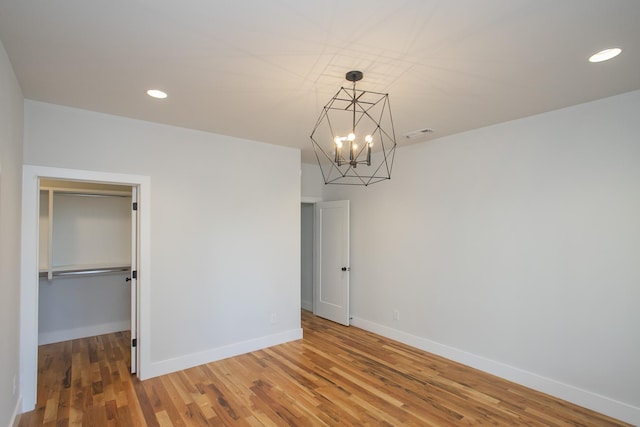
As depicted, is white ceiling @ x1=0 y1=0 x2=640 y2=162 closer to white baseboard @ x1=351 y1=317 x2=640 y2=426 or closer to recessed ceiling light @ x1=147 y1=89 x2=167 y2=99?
recessed ceiling light @ x1=147 y1=89 x2=167 y2=99

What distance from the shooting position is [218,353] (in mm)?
3975

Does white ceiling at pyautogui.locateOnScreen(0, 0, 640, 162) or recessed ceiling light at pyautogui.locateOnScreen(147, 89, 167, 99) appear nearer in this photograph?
white ceiling at pyautogui.locateOnScreen(0, 0, 640, 162)

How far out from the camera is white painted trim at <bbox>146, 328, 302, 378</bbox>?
3.56 meters

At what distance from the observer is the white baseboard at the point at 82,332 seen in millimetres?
4460

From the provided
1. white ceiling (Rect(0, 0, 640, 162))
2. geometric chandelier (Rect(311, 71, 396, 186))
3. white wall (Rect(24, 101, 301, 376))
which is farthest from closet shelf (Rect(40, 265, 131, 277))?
geometric chandelier (Rect(311, 71, 396, 186))

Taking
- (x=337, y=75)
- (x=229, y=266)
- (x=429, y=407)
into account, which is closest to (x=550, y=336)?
(x=429, y=407)

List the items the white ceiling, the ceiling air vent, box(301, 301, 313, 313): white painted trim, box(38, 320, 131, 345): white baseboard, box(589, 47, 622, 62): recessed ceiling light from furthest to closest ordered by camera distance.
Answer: box(301, 301, 313, 313): white painted trim, box(38, 320, 131, 345): white baseboard, the ceiling air vent, box(589, 47, 622, 62): recessed ceiling light, the white ceiling

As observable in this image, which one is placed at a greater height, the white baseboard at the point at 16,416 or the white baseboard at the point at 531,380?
the white baseboard at the point at 16,416

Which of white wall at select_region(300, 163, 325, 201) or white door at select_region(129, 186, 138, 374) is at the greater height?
white wall at select_region(300, 163, 325, 201)

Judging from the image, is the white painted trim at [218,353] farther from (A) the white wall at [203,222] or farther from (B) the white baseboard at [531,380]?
(B) the white baseboard at [531,380]

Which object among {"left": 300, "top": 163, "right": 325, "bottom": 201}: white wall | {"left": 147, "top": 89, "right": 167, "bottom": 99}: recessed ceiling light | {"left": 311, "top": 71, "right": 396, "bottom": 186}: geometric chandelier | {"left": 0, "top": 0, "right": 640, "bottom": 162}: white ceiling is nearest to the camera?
{"left": 0, "top": 0, "right": 640, "bottom": 162}: white ceiling

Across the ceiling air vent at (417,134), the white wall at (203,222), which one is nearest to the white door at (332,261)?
the white wall at (203,222)

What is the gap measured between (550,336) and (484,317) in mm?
646

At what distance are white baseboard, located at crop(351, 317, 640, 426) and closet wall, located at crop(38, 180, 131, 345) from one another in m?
4.18
